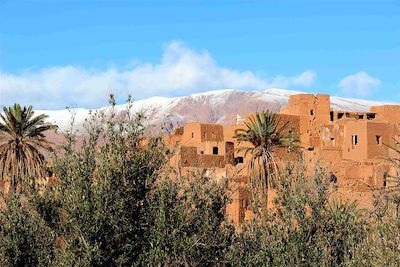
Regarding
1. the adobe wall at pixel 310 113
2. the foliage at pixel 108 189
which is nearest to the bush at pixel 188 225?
the foliage at pixel 108 189

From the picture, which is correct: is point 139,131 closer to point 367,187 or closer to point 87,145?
point 87,145

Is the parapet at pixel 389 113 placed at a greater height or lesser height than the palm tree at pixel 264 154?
greater

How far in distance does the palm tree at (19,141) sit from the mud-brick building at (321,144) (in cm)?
852

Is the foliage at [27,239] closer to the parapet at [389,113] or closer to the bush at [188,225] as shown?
the bush at [188,225]

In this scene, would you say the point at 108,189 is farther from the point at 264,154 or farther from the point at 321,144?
the point at 321,144

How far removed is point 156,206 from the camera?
16.2 meters

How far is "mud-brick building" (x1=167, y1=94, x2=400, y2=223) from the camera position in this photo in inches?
1592

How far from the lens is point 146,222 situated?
16141 millimetres

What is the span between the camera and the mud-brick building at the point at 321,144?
40.4 m

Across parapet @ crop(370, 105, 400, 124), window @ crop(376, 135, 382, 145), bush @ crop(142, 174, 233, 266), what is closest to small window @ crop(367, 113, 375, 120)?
parapet @ crop(370, 105, 400, 124)

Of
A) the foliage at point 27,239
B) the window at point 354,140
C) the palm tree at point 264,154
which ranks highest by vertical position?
the window at point 354,140

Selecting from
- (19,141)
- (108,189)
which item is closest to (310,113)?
(19,141)

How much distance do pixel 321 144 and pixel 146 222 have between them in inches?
1576

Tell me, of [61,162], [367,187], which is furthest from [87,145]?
[367,187]
